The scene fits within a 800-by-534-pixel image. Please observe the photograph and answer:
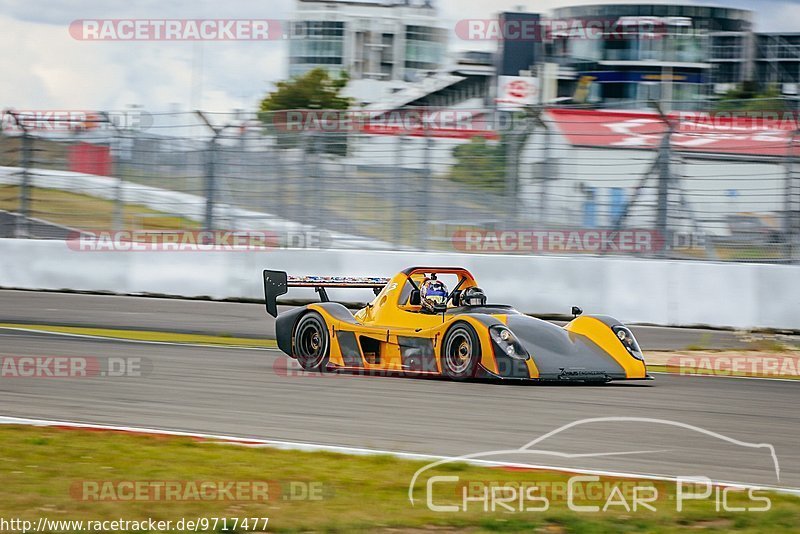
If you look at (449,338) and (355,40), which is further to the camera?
(355,40)

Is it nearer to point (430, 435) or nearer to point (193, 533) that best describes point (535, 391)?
point (430, 435)

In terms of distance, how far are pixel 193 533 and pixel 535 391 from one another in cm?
443

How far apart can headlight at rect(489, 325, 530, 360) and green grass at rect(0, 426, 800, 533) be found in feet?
9.05

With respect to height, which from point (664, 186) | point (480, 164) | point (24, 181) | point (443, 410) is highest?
point (480, 164)

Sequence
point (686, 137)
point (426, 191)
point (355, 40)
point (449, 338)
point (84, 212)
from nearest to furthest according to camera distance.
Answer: point (449, 338), point (686, 137), point (426, 191), point (84, 212), point (355, 40)

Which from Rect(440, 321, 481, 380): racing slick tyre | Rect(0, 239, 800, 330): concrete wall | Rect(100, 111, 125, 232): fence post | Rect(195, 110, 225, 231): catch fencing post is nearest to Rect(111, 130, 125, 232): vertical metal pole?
Rect(100, 111, 125, 232): fence post

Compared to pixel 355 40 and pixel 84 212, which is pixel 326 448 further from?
pixel 355 40

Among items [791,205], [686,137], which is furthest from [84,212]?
[791,205]

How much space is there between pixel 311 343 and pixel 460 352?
159 cm

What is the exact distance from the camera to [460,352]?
8859 millimetres

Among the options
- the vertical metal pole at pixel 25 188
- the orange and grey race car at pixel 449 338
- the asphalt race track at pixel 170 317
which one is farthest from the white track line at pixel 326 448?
the vertical metal pole at pixel 25 188

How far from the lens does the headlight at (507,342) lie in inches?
332

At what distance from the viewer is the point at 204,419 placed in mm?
7160

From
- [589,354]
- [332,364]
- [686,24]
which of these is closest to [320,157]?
[332,364]
